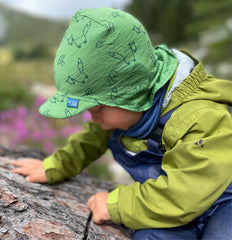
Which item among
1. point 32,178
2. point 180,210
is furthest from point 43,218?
point 180,210

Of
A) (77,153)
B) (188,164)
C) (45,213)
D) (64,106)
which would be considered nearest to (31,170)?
(77,153)

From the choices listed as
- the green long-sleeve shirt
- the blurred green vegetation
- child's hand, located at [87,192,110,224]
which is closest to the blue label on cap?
the green long-sleeve shirt

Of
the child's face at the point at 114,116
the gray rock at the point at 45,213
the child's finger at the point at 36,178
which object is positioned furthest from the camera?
the child's finger at the point at 36,178

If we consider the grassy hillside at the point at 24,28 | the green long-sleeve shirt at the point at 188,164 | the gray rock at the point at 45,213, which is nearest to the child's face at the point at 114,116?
the green long-sleeve shirt at the point at 188,164

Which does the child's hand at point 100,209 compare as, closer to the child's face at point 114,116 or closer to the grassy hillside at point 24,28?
the child's face at point 114,116

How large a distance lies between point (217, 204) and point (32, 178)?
4.03ft

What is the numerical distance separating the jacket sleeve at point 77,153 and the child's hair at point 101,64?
67 centimetres

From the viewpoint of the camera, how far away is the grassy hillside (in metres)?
103

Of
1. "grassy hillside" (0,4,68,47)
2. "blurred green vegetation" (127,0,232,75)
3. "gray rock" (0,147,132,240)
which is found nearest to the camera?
"gray rock" (0,147,132,240)

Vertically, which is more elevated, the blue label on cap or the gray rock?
the blue label on cap

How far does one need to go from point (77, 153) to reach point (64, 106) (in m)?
0.77

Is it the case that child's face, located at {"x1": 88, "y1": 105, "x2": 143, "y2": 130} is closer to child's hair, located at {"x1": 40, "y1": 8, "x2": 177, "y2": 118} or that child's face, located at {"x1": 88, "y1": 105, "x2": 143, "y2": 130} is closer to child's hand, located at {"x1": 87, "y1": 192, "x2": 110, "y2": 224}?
child's hair, located at {"x1": 40, "y1": 8, "x2": 177, "y2": 118}

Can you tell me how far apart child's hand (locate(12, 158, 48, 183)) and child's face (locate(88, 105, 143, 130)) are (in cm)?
65

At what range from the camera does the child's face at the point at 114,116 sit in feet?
5.12
